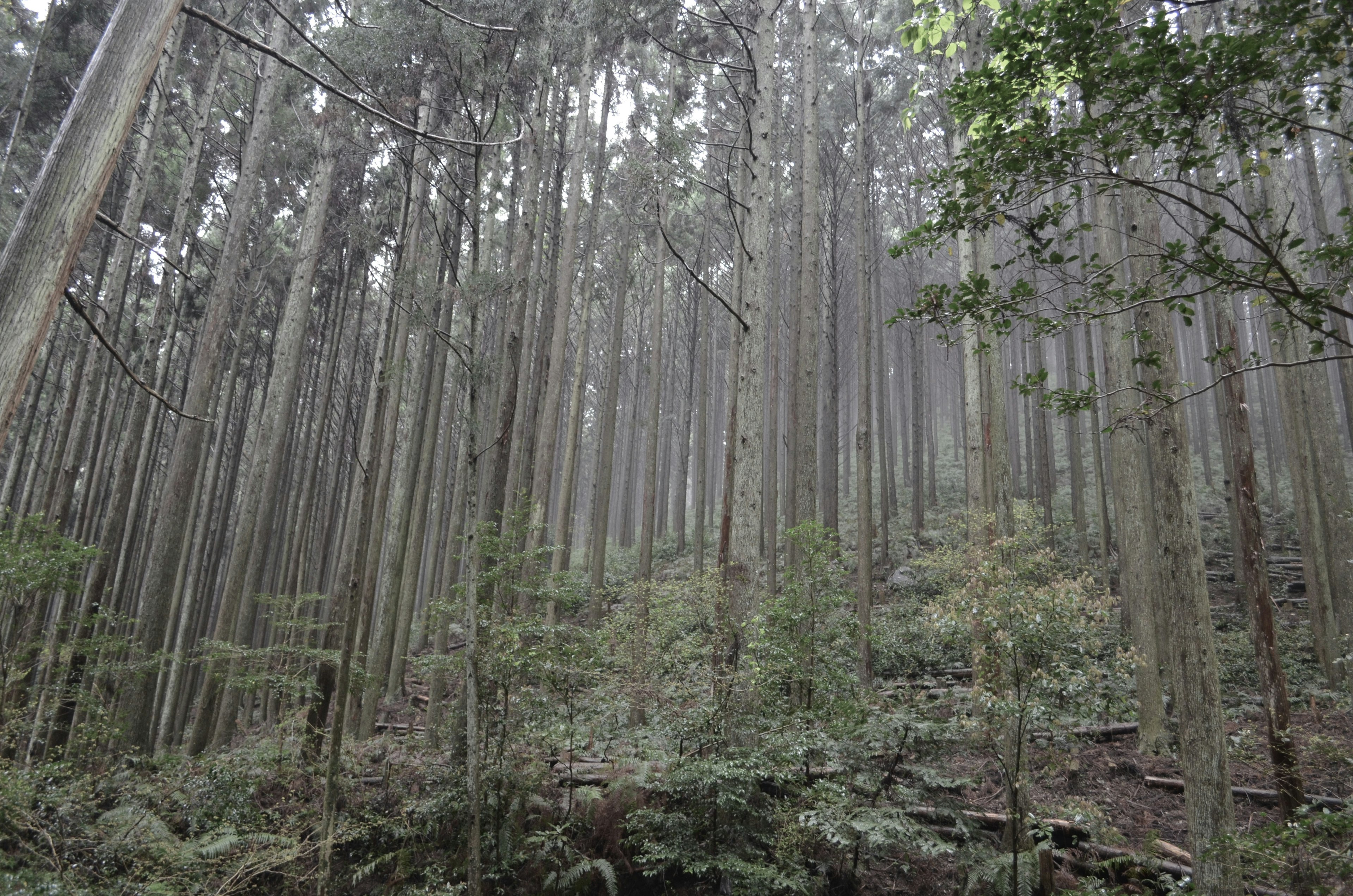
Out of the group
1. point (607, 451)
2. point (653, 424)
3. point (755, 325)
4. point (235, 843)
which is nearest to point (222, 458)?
point (607, 451)

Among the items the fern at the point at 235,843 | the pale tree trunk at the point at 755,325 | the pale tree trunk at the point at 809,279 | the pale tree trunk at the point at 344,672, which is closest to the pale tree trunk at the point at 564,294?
the pale tree trunk at the point at 809,279

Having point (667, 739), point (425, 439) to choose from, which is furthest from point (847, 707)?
point (425, 439)

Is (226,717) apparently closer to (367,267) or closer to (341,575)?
(341,575)

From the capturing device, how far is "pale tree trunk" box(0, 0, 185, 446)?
2115mm

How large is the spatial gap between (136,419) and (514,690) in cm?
829

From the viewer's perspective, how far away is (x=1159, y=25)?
2.86 metres

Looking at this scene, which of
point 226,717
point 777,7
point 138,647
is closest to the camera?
point 777,7

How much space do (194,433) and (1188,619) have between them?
459 inches

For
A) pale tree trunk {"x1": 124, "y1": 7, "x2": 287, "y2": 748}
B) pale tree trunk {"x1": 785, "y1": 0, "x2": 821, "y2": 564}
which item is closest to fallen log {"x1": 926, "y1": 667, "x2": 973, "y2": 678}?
pale tree trunk {"x1": 785, "y1": 0, "x2": 821, "y2": 564}

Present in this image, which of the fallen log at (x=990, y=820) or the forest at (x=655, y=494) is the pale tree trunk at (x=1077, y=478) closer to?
the forest at (x=655, y=494)

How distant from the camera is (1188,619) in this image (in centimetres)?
526

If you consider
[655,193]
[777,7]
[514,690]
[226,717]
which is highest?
[777,7]

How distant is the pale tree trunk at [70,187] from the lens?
2.12 meters

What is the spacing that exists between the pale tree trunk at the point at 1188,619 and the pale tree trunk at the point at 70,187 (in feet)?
19.4
